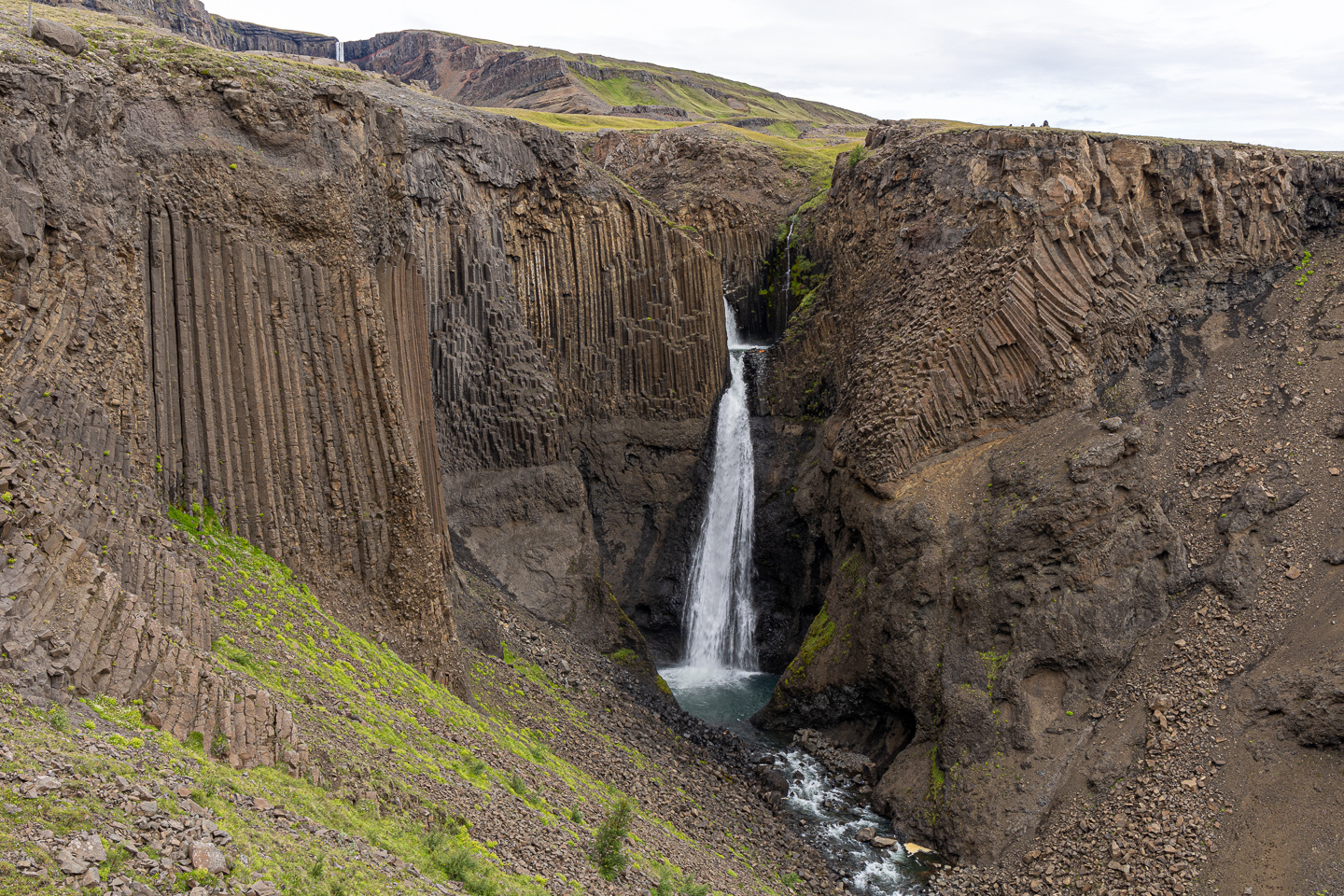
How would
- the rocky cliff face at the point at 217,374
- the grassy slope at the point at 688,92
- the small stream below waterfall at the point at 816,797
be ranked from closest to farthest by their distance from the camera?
1. the rocky cliff face at the point at 217,374
2. the small stream below waterfall at the point at 816,797
3. the grassy slope at the point at 688,92

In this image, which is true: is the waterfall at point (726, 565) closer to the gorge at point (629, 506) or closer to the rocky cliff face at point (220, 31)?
the gorge at point (629, 506)

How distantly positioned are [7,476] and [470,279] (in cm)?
1794

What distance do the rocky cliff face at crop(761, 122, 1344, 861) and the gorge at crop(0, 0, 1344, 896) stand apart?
0.33ft

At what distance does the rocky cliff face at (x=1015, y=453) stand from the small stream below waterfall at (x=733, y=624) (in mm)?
1382

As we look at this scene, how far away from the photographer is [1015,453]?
2231 centimetres

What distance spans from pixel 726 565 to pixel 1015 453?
11079 mm

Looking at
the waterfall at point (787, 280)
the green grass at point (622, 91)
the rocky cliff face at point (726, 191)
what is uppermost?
the green grass at point (622, 91)

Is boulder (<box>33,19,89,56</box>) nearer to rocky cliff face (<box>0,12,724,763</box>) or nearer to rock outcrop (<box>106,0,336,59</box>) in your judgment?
rocky cliff face (<box>0,12,724,763</box>)

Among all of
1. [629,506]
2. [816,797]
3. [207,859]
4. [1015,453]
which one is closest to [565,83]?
[629,506]

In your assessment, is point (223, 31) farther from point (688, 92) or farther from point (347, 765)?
point (347, 765)

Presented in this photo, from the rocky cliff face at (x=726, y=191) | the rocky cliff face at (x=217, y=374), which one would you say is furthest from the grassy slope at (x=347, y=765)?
the rocky cliff face at (x=726, y=191)

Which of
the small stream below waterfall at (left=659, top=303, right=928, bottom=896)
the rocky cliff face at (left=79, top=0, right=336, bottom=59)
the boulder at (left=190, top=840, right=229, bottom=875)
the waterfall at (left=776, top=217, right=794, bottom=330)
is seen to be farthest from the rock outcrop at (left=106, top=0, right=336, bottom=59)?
the boulder at (left=190, top=840, right=229, bottom=875)

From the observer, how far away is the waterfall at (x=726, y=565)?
29906mm

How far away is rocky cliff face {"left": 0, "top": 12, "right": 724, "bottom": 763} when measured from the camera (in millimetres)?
9898
